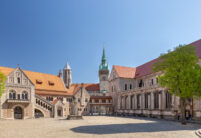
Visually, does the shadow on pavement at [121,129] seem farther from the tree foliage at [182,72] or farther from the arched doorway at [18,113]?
the arched doorway at [18,113]

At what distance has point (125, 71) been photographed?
70.0 m

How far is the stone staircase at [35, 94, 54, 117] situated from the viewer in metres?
47.3

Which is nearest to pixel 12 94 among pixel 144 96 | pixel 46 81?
pixel 46 81

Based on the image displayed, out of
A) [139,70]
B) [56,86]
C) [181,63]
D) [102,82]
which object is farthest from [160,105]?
[102,82]

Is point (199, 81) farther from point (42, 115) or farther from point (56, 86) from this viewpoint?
point (56, 86)

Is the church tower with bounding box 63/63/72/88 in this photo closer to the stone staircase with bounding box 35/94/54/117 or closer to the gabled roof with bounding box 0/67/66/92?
the gabled roof with bounding box 0/67/66/92

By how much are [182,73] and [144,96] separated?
74.5 feet

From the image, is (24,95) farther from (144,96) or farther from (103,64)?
(103,64)

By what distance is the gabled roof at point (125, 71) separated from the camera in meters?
67.8

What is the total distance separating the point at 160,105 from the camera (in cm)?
4388

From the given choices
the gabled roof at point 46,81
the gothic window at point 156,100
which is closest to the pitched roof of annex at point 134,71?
the gothic window at point 156,100

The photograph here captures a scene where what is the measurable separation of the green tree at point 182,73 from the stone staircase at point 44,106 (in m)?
30.2

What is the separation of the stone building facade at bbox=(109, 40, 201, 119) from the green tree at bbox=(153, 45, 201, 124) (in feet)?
27.9

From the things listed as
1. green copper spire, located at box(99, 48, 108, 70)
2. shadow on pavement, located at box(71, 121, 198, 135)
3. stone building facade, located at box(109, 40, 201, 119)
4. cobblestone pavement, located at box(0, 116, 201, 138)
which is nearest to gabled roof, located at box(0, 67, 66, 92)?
stone building facade, located at box(109, 40, 201, 119)
